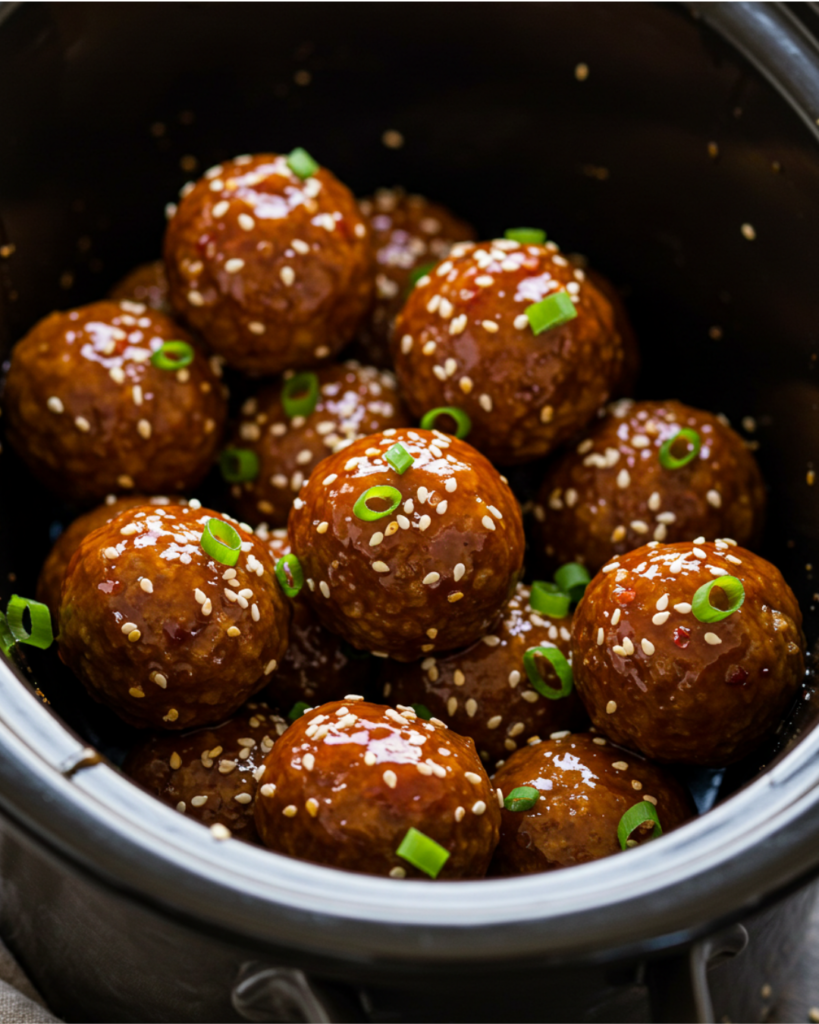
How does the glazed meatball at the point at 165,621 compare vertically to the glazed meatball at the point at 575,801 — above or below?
below

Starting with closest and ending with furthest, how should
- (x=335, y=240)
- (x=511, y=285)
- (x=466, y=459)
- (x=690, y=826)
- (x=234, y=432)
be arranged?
(x=690, y=826) < (x=466, y=459) < (x=511, y=285) < (x=335, y=240) < (x=234, y=432)

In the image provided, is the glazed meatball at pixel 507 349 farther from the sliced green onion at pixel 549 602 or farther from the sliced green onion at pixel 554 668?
the sliced green onion at pixel 554 668

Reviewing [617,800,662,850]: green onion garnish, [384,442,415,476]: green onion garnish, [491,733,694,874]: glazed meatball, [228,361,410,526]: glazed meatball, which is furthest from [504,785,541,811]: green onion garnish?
[228,361,410,526]: glazed meatball

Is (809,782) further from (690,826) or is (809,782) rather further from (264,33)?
(264,33)

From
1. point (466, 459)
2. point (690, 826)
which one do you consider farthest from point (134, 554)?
point (690, 826)

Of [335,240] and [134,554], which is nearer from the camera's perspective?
[134,554]

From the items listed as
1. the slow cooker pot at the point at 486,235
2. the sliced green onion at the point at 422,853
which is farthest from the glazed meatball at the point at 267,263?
the sliced green onion at the point at 422,853

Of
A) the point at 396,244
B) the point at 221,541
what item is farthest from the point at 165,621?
the point at 396,244
